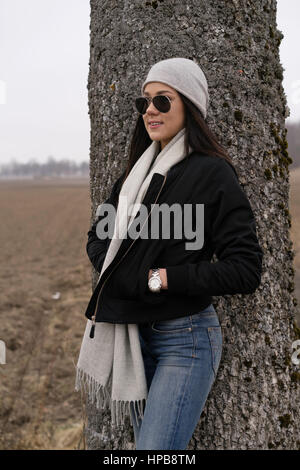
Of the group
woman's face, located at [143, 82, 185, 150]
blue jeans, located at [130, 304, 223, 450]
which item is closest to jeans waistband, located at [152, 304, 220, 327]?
blue jeans, located at [130, 304, 223, 450]

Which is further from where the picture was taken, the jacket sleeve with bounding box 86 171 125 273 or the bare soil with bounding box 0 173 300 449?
the bare soil with bounding box 0 173 300 449

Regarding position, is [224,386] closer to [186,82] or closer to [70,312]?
[186,82]

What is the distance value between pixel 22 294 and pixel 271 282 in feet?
24.1

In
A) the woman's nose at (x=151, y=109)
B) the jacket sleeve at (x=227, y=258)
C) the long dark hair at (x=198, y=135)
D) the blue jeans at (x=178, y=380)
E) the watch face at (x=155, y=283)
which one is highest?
the woman's nose at (x=151, y=109)

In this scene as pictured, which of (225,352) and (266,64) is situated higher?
(266,64)

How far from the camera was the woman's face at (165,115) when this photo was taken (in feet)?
6.25

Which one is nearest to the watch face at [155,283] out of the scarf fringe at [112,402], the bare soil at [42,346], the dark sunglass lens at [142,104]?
the scarf fringe at [112,402]

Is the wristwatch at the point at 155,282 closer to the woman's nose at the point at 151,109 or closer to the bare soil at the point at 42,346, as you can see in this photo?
the woman's nose at the point at 151,109

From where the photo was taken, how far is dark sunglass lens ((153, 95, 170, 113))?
6.20ft

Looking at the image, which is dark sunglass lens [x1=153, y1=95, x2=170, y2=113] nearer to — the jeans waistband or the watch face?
the watch face

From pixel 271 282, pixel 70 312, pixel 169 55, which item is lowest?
pixel 70 312

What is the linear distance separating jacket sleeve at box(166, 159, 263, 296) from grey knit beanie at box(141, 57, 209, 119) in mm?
394

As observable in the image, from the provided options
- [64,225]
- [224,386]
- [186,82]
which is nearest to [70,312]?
[224,386]

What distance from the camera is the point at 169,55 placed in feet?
7.55
